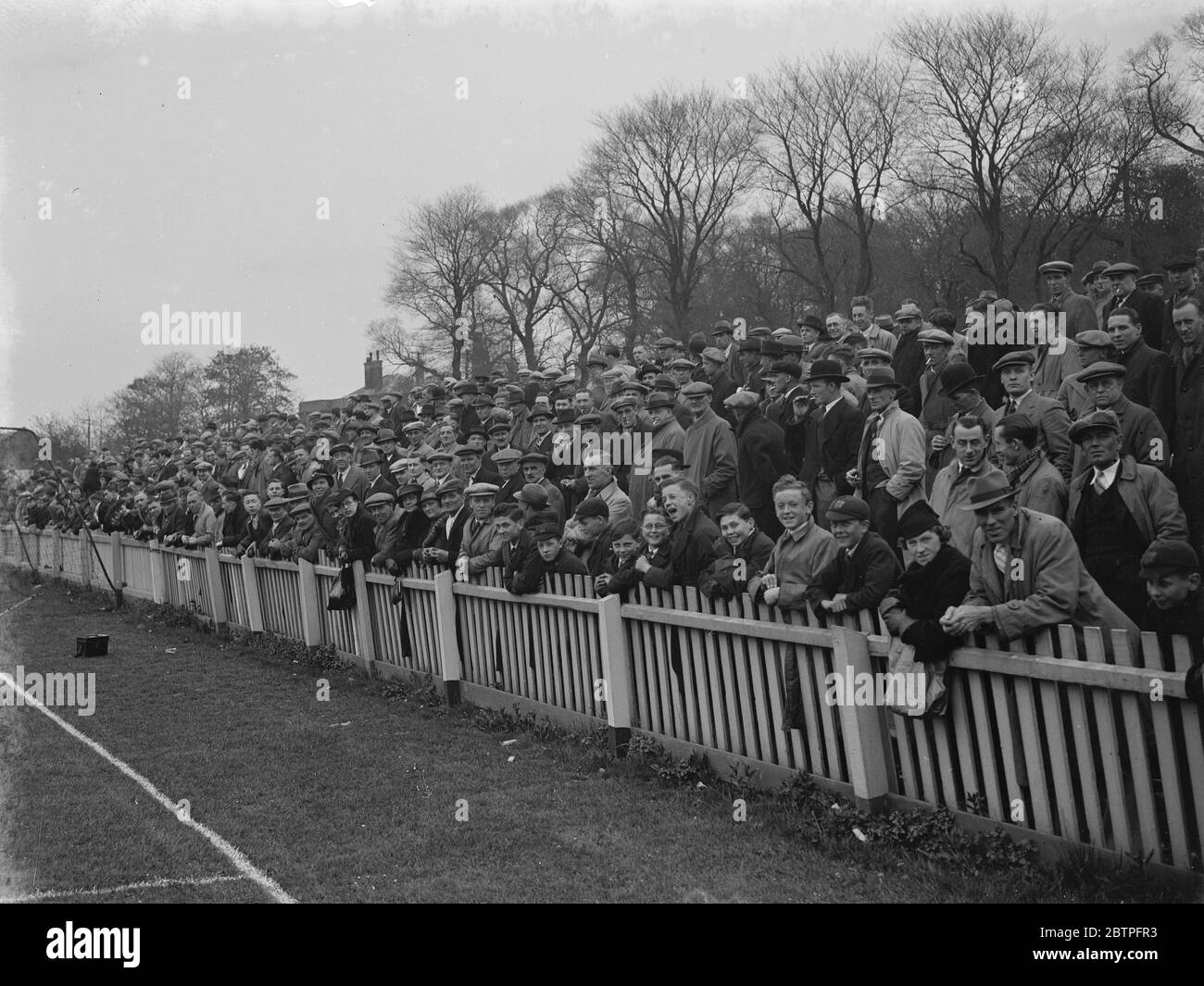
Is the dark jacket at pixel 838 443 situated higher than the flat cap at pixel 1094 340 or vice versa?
the flat cap at pixel 1094 340

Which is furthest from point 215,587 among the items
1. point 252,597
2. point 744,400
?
point 744,400

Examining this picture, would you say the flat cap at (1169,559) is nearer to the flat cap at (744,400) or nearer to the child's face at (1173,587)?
the child's face at (1173,587)

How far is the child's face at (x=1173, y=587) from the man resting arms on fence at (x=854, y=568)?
1306 mm

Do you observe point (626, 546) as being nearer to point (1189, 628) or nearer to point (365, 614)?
point (1189, 628)

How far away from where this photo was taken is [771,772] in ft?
23.1

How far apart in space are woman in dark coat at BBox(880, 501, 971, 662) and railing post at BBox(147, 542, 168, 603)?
642 inches

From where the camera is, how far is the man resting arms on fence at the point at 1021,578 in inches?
216

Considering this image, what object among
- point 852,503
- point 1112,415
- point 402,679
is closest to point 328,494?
point 402,679

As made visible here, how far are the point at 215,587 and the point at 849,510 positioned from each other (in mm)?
12912

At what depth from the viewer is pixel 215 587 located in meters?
17.1

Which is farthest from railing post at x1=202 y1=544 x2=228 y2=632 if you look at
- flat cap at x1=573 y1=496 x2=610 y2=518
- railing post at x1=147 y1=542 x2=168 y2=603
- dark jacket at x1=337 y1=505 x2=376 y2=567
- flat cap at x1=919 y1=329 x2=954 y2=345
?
flat cap at x1=919 y1=329 x2=954 y2=345

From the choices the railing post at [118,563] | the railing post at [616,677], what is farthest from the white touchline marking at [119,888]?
the railing post at [118,563]

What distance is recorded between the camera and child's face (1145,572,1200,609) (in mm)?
5203
